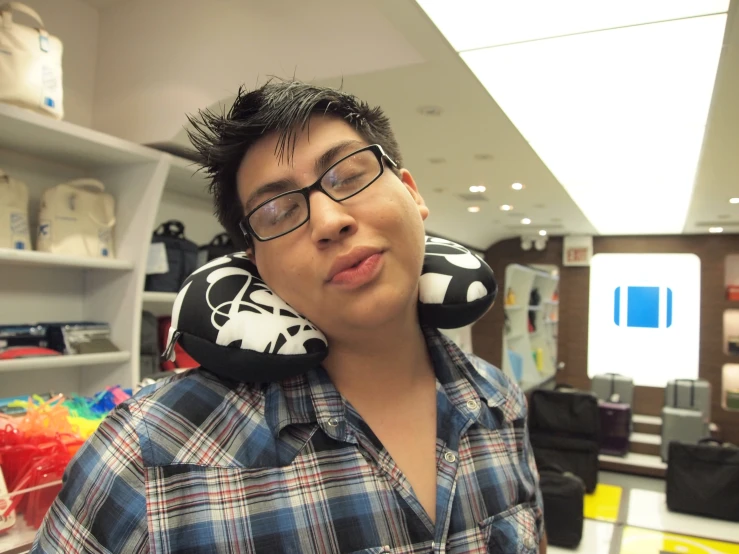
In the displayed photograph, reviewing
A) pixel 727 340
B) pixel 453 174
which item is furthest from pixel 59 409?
pixel 727 340

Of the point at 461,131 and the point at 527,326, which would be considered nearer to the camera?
the point at 461,131

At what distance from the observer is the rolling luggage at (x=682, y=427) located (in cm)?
552

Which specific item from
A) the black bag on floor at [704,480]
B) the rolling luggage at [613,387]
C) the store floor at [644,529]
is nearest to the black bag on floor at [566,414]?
the store floor at [644,529]

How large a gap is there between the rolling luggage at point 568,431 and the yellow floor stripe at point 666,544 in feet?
3.25

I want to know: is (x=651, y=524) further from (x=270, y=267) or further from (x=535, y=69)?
(x=270, y=267)

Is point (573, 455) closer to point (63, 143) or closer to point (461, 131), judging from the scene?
point (461, 131)

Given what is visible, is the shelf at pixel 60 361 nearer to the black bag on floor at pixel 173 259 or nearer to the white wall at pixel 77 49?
the black bag on floor at pixel 173 259

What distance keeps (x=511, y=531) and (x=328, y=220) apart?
58cm

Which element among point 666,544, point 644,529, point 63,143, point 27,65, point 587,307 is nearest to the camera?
point 27,65

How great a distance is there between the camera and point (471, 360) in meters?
1.11

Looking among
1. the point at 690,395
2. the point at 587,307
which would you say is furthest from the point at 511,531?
the point at 587,307

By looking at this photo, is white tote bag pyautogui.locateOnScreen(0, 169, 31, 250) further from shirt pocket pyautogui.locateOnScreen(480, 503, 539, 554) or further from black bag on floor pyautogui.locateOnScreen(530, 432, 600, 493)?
black bag on floor pyautogui.locateOnScreen(530, 432, 600, 493)

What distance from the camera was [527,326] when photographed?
8094mm

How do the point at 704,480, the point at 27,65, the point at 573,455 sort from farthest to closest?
the point at 573,455 → the point at 704,480 → the point at 27,65
